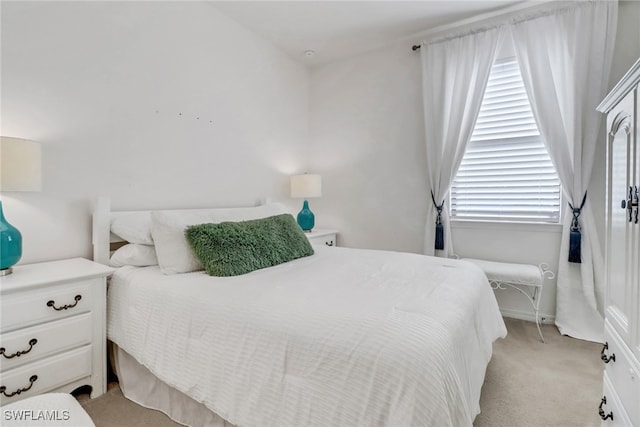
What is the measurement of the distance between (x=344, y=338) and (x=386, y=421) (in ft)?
0.83

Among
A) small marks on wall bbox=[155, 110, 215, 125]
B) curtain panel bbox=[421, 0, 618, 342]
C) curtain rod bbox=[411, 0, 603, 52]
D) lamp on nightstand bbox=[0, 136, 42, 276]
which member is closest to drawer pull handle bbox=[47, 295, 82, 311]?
lamp on nightstand bbox=[0, 136, 42, 276]

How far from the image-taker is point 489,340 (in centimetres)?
162

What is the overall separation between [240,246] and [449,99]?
2.44 meters

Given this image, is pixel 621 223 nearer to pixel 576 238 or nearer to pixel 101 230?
pixel 576 238

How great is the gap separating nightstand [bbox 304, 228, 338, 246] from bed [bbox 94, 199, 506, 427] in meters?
1.33

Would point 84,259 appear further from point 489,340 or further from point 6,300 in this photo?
point 489,340

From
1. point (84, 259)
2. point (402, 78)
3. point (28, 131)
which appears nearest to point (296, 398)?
point (84, 259)

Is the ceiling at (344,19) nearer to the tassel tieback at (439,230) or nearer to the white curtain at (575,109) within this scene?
the white curtain at (575,109)

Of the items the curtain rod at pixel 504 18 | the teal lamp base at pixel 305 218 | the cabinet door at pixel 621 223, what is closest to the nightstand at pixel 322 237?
the teal lamp base at pixel 305 218

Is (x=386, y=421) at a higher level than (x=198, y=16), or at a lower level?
lower

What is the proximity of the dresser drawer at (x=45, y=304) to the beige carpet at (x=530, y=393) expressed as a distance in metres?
0.51

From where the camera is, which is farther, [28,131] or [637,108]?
[28,131]

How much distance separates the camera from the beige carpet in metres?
1.53

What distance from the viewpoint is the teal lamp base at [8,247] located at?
148 centimetres
